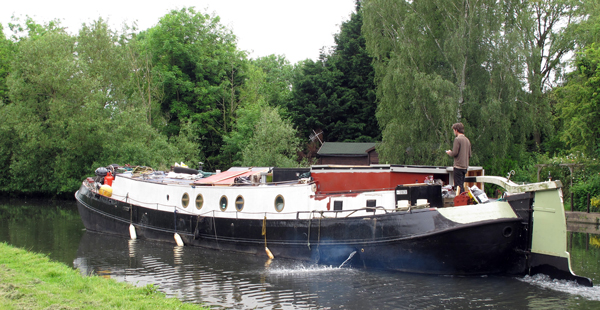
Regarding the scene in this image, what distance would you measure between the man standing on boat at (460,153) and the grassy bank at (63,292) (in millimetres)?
7056

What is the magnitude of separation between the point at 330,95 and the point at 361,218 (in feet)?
106

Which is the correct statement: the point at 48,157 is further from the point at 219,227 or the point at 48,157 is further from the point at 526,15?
the point at 526,15

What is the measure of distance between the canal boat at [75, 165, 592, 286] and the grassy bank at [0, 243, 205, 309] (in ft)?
15.5

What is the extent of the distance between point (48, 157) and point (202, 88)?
14.6 m

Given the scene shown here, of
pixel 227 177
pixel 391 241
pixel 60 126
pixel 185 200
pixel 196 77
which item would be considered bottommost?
pixel 391 241

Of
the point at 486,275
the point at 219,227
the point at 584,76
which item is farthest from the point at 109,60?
the point at 486,275

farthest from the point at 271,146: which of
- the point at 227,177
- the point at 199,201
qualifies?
the point at 199,201

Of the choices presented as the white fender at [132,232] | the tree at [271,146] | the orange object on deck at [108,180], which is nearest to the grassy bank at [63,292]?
the white fender at [132,232]

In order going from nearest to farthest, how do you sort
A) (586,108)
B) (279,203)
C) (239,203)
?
(279,203)
(239,203)
(586,108)

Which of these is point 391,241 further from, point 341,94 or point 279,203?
point 341,94

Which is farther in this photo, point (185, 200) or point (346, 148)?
point (346, 148)

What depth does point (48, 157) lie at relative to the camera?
34.4 meters

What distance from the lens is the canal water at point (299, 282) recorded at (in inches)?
375

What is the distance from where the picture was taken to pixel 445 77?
2750 cm
